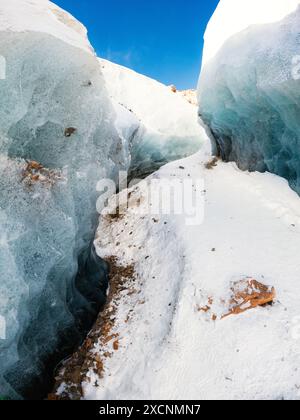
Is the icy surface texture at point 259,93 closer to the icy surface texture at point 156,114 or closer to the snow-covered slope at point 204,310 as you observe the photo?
the snow-covered slope at point 204,310

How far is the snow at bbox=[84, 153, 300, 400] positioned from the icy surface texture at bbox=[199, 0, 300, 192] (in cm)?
101

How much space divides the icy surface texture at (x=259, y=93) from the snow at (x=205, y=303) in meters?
1.01

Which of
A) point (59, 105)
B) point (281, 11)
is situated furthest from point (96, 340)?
point (281, 11)

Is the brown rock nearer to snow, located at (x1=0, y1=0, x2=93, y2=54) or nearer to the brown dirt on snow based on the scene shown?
the brown dirt on snow

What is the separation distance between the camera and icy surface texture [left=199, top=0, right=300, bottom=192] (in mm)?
6957

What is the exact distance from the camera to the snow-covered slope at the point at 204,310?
470cm

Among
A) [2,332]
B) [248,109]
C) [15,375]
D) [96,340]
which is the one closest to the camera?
[2,332]

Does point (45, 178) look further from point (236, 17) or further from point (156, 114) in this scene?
point (156, 114)

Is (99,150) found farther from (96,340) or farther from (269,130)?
(269,130)

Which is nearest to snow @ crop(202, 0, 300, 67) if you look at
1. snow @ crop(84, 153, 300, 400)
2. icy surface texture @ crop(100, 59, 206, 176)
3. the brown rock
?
icy surface texture @ crop(100, 59, 206, 176)

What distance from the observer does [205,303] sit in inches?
232

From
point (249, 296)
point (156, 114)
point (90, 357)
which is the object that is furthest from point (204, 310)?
point (156, 114)

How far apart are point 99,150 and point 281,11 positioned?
16.9 feet

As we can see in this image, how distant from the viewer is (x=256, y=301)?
547 centimetres
